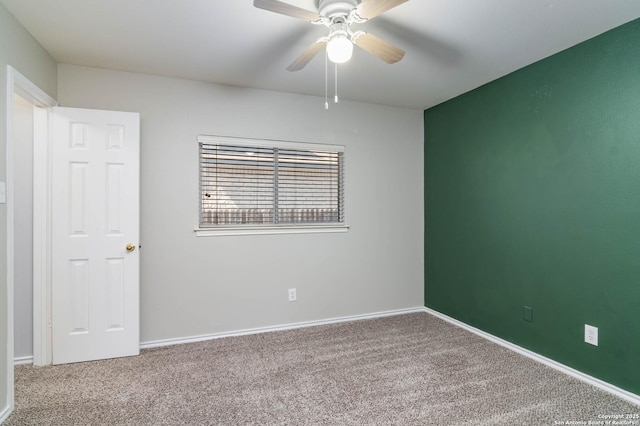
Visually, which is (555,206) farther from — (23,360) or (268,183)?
(23,360)

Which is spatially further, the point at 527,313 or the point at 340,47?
the point at 527,313

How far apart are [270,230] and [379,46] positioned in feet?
6.76

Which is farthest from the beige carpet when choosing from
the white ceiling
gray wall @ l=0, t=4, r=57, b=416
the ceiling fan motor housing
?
the white ceiling

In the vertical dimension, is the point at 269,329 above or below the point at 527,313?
below

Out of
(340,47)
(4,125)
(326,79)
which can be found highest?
(326,79)

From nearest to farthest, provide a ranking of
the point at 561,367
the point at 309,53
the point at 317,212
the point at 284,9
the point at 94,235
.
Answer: the point at 284,9, the point at 309,53, the point at 561,367, the point at 94,235, the point at 317,212

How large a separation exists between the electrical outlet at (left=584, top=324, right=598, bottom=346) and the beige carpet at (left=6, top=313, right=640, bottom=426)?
308mm

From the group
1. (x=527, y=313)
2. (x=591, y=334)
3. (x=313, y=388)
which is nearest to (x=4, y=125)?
(x=313, y=388)

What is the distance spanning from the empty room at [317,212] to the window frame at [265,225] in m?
0.02

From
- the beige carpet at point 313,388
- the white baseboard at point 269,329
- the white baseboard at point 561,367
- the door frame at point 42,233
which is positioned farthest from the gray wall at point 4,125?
the white baseboard at point 561,367

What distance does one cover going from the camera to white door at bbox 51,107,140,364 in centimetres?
272

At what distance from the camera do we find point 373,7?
1.69 meters

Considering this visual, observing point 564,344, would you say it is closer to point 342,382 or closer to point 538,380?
point 538,380

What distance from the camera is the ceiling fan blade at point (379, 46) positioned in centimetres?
196
